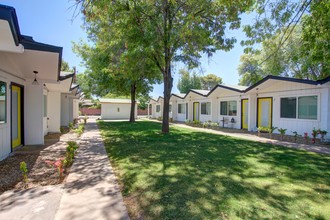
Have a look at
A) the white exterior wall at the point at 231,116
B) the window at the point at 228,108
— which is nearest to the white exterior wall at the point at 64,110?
the white exterior wall at the point at 231,116

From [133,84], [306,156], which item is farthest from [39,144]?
[133,84]

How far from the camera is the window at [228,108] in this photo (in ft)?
52.2

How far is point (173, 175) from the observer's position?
4789 mm

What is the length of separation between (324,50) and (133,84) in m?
15.6

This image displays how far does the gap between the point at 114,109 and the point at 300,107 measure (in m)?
23.7

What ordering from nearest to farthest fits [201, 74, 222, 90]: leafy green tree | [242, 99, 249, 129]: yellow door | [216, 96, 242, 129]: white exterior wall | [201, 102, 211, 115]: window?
[242, 99, 249, 129]: yellow door < [216, 96, 242, 129]: white exterior wall < [201, 102, 211, 115]: window < [201, 74, 222, 90]: leafy green tree

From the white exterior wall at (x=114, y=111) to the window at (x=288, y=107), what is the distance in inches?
878

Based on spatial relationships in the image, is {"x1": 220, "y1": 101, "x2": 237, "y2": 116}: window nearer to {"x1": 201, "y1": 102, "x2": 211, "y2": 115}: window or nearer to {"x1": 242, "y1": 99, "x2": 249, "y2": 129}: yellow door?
{"x1": 242, "y1": 99, "x2": 249, "y2": 129}: yellow door

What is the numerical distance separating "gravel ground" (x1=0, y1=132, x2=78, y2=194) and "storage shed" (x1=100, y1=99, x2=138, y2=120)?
71.3 feet

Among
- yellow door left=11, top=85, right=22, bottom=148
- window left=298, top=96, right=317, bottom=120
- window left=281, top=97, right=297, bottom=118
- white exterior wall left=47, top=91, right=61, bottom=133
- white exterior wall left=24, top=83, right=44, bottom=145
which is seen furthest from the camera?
white exterior wall left=47, top=91, right=61, bottom=133

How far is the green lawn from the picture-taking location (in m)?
3.21

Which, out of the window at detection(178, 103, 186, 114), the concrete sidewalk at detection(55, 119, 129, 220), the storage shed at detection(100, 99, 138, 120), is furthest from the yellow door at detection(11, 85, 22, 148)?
the storage shed at detection(100, 99, 138, 120)

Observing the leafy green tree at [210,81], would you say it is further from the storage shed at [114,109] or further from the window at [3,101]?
the window at [3,101]

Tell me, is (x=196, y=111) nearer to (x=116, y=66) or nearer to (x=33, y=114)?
(x=116, y=66)
